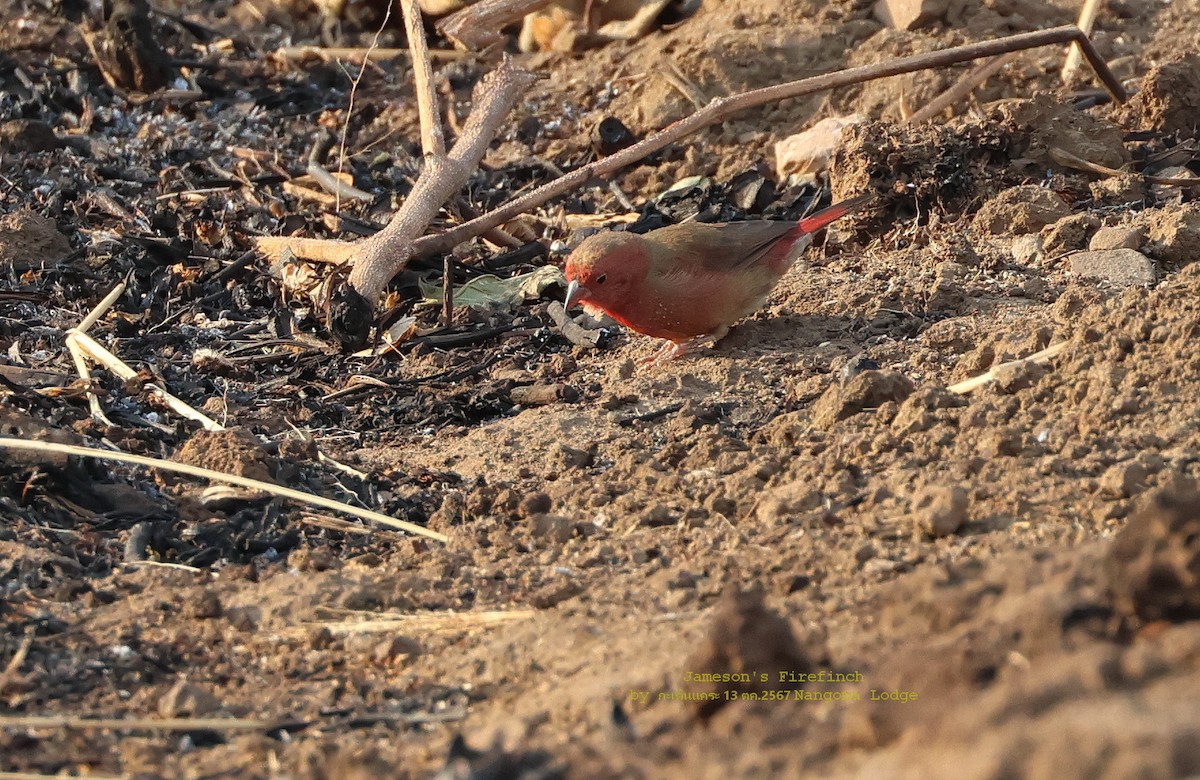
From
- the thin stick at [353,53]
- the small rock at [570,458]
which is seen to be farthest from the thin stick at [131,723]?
the thin stick at [353,53]

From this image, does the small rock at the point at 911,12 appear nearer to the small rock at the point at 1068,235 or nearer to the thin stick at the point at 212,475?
the small rock at the point at 1068,235

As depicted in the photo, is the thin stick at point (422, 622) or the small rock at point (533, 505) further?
the small rock at point (533, 505)

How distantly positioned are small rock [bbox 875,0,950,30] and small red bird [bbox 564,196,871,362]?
254 centimetres

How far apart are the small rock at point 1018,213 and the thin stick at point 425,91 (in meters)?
2.52

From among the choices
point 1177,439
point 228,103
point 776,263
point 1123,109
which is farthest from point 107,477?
point 1123,109

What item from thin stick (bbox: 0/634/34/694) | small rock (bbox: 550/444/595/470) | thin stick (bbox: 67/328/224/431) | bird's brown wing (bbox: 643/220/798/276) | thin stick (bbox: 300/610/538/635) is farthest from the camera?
bird's brown wing (bbox: 643/220/798/276)

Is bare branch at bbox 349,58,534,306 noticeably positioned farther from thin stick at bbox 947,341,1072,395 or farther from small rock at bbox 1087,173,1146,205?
small rock at bbox 1087,173,1146,205

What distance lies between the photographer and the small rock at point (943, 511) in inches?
142

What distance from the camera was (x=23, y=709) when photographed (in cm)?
317

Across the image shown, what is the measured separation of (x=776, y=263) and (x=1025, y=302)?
1.07 meters

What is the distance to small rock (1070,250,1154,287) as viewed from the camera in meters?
5.54

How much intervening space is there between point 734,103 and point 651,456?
258 cm

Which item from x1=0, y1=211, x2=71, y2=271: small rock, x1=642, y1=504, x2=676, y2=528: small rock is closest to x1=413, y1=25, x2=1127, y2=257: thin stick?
x1=0, y1=211, x2=71, y2=271: small rock

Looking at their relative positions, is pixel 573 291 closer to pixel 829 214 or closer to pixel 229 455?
pixel 829 214
